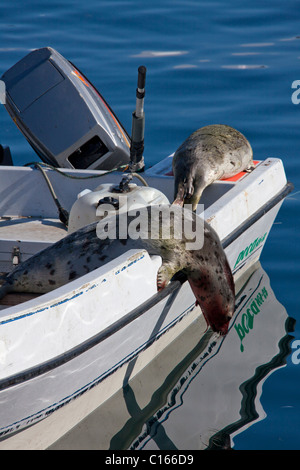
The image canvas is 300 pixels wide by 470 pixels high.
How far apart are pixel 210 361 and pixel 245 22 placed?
365 inches

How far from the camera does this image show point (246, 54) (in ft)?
42.1

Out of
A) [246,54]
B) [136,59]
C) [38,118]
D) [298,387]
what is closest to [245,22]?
[246,54]

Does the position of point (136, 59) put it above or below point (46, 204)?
above

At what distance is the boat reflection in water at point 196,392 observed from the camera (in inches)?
202

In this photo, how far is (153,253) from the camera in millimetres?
5297

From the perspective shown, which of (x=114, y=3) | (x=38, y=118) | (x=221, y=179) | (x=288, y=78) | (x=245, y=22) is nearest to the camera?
(x=221, y=179)

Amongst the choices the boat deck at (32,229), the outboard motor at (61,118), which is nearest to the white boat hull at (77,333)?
the boat deck at (32,229)

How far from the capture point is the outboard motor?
7.52m

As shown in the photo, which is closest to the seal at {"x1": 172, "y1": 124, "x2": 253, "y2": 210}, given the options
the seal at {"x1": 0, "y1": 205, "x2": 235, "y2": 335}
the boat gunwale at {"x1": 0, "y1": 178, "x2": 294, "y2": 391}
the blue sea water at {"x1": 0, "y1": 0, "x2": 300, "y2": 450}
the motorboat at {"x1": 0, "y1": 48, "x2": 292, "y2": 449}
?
the motorboat at {"x1": 0, "y1": 48, "x2": 292, "y2": 449}

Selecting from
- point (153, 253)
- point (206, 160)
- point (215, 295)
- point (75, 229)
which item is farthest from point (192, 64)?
point (153, 253)

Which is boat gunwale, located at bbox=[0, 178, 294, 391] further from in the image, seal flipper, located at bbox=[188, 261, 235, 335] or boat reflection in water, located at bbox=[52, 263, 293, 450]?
boat reflection in water, located at bbox=[52, 263, 293, 450]

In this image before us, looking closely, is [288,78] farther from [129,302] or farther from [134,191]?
[129,302]

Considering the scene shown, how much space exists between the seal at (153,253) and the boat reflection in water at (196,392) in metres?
0.41

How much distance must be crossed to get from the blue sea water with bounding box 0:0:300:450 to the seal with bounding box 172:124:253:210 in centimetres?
94
